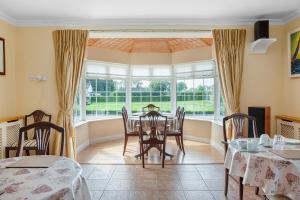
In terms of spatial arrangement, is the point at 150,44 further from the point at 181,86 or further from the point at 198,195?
the point at 198,195

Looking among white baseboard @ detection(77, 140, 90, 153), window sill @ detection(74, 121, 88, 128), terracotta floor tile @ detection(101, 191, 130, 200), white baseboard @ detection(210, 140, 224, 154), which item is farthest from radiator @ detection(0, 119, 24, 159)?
white baseboard @ detection(210, 140, 224, 154)

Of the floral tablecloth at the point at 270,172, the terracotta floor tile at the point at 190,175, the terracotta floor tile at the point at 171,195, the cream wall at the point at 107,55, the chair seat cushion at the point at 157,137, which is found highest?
the cream wall at the point at 107,55

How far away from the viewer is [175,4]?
3592mm

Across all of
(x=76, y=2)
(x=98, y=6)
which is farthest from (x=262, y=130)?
(x=76, y=2)

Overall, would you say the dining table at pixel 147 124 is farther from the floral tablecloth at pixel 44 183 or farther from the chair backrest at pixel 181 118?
the floral tablecloth at pixel 44 183

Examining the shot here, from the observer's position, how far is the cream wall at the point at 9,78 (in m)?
4.00

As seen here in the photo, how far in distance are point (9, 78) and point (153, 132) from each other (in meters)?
2.70

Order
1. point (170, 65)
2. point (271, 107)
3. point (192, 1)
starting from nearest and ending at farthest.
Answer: point (192, 1) → point (271, 107) → point (170, 65)

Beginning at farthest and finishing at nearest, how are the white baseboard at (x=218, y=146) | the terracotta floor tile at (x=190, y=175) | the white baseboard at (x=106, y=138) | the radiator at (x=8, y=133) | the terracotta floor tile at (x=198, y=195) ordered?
the white baseboard at (x=106, y=138) → the white baseboard at (x=218, y=146) → the radiator at (x=8, y=133) → the terracotta floor tile at (x=190, y=175) → the terracotta floor tile at (x=198, y=195)

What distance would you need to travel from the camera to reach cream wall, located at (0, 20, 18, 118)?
400 centimetres

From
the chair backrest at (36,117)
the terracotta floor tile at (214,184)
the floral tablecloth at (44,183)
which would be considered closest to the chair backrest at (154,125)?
the terracotta floor tile at (214,184)

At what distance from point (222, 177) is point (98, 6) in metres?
3.22

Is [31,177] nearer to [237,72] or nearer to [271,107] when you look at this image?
[237,72]

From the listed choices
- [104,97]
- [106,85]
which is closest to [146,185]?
[104,97]
